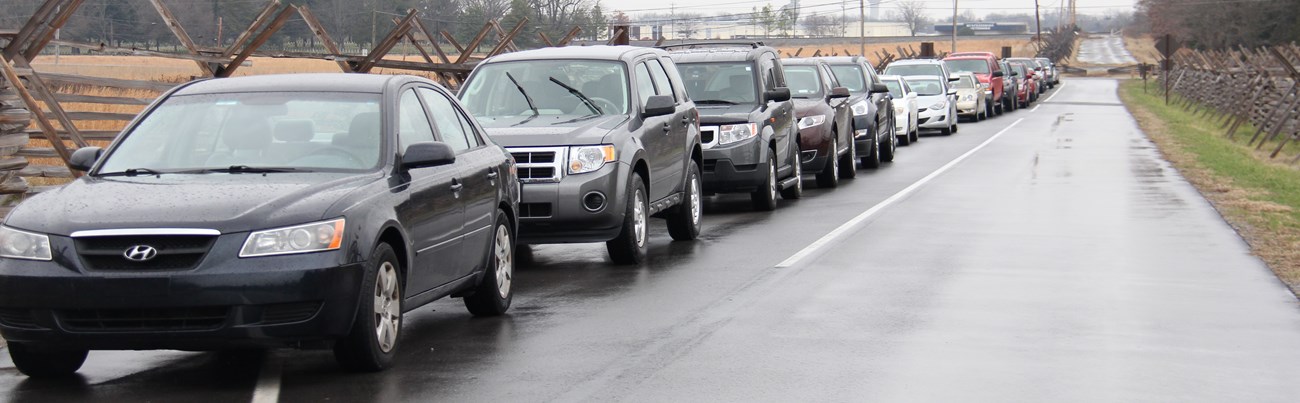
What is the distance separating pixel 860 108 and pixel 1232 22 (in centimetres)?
6438

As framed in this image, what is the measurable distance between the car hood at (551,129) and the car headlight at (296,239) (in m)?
4.75

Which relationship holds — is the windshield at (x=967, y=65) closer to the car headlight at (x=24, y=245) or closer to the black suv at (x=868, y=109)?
the black suv at (x=868, y=109)

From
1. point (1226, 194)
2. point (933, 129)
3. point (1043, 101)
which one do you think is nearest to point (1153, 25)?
point (1043, 101)

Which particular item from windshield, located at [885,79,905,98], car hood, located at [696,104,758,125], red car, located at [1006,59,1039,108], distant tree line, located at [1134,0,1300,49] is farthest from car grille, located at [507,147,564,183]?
distant tree line, located at [1134,0,1300,49]

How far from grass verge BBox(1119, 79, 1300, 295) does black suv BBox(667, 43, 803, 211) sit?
4594mm

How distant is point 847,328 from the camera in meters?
8.80

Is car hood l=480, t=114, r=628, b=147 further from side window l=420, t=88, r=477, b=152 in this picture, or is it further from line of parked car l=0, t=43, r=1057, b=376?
side window l=420, t=88, r=477, b=152

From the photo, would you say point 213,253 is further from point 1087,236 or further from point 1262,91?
point 1262,91

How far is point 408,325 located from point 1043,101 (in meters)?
54.6

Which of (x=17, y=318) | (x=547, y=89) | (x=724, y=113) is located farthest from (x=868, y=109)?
(x=17, y=318)

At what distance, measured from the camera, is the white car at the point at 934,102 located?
34.6 m

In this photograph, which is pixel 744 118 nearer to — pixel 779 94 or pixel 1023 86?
pixel 779 94

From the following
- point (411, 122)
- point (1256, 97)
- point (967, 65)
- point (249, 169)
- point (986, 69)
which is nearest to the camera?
point (249, 169)

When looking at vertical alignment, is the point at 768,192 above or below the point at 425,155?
below
